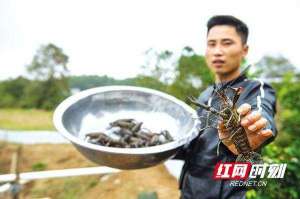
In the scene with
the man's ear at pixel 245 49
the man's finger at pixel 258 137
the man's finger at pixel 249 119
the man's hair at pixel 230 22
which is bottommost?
the man's finger at pixel 258 137

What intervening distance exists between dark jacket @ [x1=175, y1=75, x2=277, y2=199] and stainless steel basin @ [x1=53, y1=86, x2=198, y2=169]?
3.5 inches

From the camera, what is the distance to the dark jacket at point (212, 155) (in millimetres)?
1596

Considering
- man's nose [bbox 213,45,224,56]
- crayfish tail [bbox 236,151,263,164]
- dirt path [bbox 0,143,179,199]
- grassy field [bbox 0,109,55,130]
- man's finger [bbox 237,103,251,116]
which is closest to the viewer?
man's finger [bbox 237,103,251,116]

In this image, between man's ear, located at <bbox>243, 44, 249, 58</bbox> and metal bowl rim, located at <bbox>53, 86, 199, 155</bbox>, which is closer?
metal bowl rim, located at <bbox>53, 86, 199, 155</bbox>

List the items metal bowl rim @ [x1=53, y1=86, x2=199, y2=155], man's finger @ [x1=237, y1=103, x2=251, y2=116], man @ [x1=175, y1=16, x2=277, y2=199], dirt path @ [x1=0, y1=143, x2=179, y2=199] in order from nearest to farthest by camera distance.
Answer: man's finger @ [x1=237, y1=103, x2=251, y2=116]
metal bowl rim @ [x1=53, y1=86, x2=199, y2=155]
man @ [x1=175, y1=16, x2=277, y2=199]
dirt path @ [x1=0, y1=143, x2=179, y2=199]

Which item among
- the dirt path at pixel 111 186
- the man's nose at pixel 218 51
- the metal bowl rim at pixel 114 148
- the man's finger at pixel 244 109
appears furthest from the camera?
the dirt path at pixel 111 186

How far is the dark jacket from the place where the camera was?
5.23 ft

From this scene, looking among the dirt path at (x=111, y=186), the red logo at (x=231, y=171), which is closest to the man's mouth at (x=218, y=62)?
the red logo at (x=231, y=171)

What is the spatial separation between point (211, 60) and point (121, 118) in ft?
1.89

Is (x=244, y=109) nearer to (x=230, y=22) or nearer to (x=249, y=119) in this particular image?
(x=249, y=119)

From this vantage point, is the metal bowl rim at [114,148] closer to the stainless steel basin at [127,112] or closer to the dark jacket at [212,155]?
the stainless steel basin at [127,112]

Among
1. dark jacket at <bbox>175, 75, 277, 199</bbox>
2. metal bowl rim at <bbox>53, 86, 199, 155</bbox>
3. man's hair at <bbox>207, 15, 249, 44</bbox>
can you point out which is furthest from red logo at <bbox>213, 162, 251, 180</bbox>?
man's hair at <bbox>207, 15, 249, 44</bbox>

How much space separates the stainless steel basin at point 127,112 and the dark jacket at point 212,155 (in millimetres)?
89

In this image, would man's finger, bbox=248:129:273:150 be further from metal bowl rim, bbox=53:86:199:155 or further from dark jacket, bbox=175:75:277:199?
metal bowl rim, bbox=53:86:199:155
